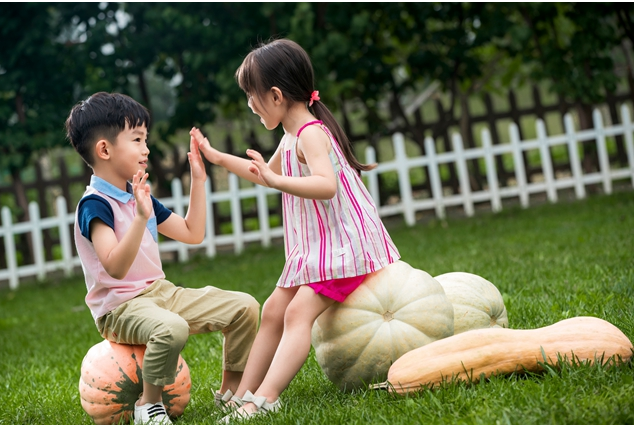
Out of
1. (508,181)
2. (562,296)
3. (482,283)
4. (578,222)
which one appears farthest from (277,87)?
(508,181)

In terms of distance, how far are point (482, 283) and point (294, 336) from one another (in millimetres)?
1020

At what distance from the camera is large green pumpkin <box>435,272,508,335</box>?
335cm

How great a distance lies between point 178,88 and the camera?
1145cm

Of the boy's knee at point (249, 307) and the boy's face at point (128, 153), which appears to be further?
the boy's knee at point (249, 307)

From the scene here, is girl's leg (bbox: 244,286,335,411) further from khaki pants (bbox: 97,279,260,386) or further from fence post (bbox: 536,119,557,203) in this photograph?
fence post (bbox: 536,119,557,203)

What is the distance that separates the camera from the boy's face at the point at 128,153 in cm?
306

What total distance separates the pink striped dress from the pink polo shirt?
0.60m

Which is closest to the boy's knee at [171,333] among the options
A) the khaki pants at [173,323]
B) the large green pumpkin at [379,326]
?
the khaki pants at [173,323]

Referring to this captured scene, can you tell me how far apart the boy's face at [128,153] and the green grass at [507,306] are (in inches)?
42.1

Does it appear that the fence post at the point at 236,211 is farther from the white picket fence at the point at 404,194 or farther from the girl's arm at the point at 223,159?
the girl's arm at the point at 223,159

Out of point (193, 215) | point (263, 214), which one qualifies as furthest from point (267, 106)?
point (263, 214)

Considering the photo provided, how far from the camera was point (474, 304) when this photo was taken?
337 cm

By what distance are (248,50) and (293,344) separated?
8.22 meters

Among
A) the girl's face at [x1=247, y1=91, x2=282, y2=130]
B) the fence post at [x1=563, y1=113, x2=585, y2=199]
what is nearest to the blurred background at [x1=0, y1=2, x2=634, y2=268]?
the fence post at [x1=563, y1=113, x2=585, y2=199]
